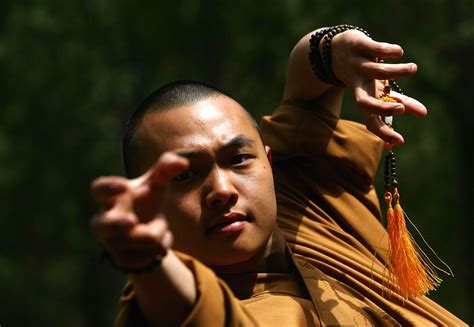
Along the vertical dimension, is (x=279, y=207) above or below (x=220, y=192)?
below

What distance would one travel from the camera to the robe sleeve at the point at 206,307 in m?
2.45

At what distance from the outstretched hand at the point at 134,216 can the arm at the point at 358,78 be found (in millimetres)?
1039

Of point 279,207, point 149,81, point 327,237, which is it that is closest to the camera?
point 327,237

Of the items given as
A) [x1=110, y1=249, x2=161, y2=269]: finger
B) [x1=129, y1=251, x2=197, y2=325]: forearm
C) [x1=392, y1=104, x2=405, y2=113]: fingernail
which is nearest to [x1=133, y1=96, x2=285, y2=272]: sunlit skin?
[x1=392, y1=104, x2=405, y2=113]: fingernail

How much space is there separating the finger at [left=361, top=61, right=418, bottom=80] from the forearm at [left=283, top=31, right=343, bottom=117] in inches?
Answer: 23.6

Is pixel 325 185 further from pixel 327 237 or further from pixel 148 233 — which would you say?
pixel 148 233

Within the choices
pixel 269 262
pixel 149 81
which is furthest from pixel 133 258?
pixel 149 81

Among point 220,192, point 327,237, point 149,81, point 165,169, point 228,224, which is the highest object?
point 165,169

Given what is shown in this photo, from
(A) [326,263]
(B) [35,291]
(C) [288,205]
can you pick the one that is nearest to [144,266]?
(A) [326,263]

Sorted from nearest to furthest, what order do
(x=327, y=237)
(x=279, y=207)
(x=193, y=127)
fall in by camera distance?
(x=193, y=127), (x=327, y=237), (x=279, y=207)

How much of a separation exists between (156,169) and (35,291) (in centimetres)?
1464

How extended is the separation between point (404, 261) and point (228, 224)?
0.66m

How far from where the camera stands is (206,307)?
247 centimetres

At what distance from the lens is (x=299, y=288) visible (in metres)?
3.29
